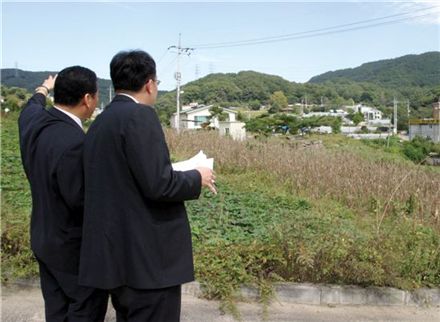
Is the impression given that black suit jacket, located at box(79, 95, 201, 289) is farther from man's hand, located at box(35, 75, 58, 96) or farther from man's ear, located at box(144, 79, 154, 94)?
man's hand, located at box(35, 75, 58, 96)

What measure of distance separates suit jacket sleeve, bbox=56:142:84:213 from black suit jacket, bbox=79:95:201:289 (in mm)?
136

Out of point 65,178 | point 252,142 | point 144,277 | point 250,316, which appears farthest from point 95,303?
point 252,142

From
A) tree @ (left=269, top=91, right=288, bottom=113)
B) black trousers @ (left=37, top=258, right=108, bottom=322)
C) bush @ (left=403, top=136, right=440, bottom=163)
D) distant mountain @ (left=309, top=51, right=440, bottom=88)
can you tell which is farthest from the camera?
distant mountain @ (left=309, top=51, right=440, bottom=88)

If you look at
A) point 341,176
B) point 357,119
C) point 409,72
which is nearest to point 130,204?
point 341,176

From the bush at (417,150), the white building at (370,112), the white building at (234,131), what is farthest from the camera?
the white building at (370,112)

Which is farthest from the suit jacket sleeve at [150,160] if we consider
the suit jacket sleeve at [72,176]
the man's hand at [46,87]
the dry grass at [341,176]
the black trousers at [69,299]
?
the dry grass at [341,176]

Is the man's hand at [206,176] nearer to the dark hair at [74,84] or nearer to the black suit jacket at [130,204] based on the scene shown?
the black suit jacket at [130,204]

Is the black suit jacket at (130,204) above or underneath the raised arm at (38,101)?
underneath

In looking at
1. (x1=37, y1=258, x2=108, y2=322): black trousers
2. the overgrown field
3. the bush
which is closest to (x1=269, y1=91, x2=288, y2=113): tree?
the bush

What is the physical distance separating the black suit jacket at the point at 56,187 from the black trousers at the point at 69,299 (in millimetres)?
66

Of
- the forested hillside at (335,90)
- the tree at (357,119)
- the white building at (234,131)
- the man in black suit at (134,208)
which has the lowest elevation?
the man in black suit at (134,208)

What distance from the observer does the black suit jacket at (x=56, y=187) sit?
1.84 meters

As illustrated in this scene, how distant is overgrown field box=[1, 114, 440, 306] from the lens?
343 cm

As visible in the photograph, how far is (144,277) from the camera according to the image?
164 cm
